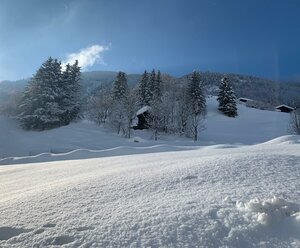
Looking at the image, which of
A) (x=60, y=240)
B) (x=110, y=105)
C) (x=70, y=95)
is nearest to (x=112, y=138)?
(x=70, y=95)

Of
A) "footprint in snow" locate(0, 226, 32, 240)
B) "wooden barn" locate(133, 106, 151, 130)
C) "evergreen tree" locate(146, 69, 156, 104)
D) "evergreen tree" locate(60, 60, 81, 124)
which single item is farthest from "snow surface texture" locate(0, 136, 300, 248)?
"evergreen tree" locate(146, 69, 156, 104)

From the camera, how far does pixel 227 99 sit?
223ft

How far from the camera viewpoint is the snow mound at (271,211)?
3.75m

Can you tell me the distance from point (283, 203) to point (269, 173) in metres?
1.95

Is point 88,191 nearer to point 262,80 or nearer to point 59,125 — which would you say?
point 59,125

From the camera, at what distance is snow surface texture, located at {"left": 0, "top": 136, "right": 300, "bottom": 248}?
143 inches

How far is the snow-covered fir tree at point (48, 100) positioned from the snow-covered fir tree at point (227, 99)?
97.2ft

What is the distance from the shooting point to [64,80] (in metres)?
52.0

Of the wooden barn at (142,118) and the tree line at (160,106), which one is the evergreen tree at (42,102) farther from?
the wooden barn at (142,118)

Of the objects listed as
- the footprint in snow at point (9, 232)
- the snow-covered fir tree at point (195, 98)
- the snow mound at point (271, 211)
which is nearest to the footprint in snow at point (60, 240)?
the footprint in snow at point (9, 232)

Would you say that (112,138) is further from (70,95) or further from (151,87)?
(151,87)

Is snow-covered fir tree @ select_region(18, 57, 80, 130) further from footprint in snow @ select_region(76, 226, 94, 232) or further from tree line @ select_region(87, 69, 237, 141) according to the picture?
footprint in snow @ select_region(76, 226, 94, 232)

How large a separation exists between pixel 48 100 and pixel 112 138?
40.6ft

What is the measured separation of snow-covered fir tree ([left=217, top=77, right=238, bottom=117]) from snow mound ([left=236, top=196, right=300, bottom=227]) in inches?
2517
